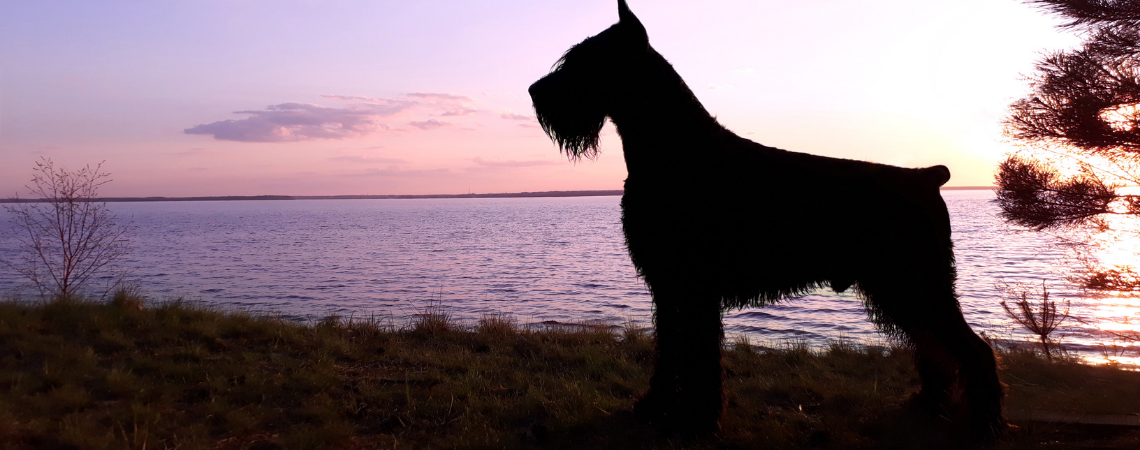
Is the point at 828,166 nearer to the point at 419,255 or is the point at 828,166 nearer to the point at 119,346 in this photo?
the point at 119,346

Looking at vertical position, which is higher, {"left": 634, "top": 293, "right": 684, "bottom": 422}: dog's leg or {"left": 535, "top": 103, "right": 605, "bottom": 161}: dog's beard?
{"left": 535, "top": 103, "right": 605, "bottom": 161}: dog's beard

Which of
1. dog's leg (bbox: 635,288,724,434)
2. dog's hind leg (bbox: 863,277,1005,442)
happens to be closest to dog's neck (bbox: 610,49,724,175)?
dog's leg (bbox: 635,288,724,434)

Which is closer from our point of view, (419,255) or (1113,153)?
(1113,153)

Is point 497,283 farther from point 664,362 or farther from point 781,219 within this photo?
point 781,219

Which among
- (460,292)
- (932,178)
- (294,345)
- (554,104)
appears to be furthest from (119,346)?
(460,292)

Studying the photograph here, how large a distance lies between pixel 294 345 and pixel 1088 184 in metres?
10.2

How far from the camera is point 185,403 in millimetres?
4324

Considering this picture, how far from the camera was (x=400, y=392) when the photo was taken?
197 inches

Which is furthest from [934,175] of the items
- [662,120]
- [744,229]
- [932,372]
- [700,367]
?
[700,367]

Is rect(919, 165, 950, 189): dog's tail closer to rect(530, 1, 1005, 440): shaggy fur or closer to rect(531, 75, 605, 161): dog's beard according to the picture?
rect(530, 1, 1005, 440): shaggy fur

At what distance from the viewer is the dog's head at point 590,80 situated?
→ 3893 mm

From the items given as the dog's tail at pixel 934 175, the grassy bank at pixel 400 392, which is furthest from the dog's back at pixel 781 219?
the grassy bank at pixel 400 392

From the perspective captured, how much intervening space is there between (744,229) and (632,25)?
151 centimetres

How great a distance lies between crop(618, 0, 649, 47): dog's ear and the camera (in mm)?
3871
